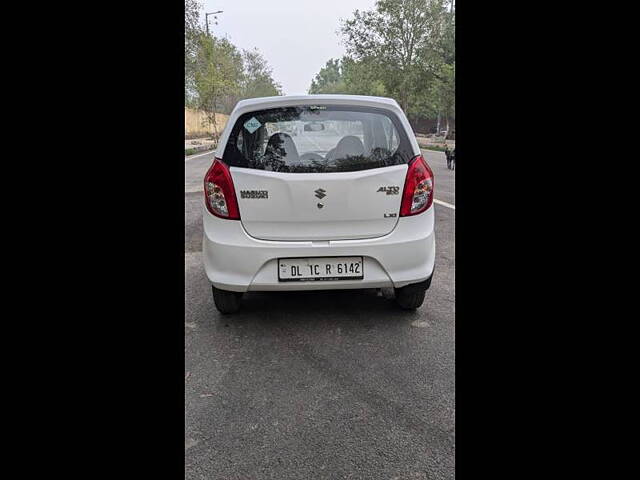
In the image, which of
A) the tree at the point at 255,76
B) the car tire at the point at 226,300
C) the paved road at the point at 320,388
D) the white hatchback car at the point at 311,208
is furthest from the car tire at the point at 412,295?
the tree at the point at 255,76

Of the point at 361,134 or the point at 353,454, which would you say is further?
the point at 361,134

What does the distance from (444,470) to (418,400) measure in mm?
579

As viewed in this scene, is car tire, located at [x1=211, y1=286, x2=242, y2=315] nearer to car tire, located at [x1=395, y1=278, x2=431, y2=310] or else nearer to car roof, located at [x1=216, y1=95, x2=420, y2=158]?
car roof, located at [x1=216, y1=95, x2=420, y2=158]

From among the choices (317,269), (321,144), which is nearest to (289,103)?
(321,144)

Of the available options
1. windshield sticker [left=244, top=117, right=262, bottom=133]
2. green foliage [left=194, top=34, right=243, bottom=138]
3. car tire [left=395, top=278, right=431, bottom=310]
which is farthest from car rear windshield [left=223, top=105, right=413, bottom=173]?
green foliage [left=194, top=34, right=243, bottom=138]

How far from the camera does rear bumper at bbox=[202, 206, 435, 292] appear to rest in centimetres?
335

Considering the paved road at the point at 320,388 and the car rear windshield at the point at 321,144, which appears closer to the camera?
the paved road at the point at 320,388

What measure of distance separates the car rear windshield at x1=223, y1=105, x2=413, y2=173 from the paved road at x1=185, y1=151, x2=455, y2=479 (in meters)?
1.21

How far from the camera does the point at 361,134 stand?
3.68 meters

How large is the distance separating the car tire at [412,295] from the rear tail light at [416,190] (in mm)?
600

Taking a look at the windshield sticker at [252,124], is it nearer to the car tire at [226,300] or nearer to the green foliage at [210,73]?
the car tire at [226,300]

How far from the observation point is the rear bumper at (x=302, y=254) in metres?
3.35
